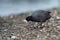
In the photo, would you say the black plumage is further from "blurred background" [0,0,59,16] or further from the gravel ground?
"blurred background" [0,0,59,16]

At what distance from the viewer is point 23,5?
1050cm

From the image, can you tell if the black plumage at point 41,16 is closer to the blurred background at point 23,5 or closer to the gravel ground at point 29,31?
the gravel ground at point 29,31

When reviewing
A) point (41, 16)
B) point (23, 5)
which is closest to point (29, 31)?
point (41, 16)

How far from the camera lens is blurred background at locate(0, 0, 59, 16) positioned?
10.2 m

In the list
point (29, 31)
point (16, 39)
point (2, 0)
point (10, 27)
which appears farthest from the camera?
point (2, 0)

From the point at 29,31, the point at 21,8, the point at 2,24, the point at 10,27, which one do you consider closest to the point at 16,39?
the point at 29,31

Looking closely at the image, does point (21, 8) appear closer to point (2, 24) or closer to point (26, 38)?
point (2, 24)

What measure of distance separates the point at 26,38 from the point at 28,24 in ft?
4.55

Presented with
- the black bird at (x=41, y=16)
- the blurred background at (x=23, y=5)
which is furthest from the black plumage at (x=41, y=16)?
the blurred background at (x=23, y=5)

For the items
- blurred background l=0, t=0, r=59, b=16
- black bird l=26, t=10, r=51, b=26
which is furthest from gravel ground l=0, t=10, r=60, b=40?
blurred background l=0, t=0, r=59, b=16

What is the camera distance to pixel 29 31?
6.32m

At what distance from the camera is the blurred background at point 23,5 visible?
33.4 feet

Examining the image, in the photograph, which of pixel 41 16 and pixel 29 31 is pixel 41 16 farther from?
pixel 29 31

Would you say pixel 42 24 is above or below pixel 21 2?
below
